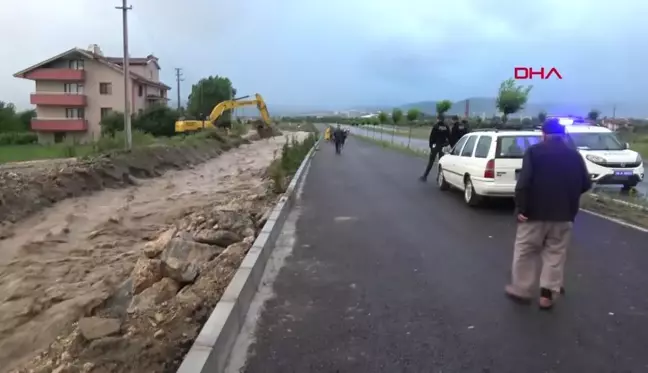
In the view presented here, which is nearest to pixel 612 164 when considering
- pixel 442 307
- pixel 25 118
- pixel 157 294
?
pixel 442 307

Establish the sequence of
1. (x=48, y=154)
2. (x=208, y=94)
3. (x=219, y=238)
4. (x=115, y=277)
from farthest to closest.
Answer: (x=208, y=94), (x=48, y=154), (x=115, y=277), (x=219, y=238)

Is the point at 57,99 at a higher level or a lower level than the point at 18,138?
higher

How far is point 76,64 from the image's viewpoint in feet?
221

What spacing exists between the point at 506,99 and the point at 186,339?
2480cm

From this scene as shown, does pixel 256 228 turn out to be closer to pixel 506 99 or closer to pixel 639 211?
pixel 639 211

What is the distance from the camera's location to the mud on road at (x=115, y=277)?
→ 485 cm

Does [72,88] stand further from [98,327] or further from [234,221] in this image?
[98,327]

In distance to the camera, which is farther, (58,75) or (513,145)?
(58,75)

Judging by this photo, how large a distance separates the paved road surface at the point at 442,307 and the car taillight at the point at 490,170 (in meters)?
1.32

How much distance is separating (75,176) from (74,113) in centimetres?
5383

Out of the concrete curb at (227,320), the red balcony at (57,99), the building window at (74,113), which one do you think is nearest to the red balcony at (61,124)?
the building window at (74,113)

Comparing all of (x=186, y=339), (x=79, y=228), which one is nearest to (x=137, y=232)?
(x=79, y=228)

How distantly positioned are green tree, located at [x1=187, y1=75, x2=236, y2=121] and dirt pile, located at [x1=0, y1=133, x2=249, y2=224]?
68.4m

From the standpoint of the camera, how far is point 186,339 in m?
4.71
